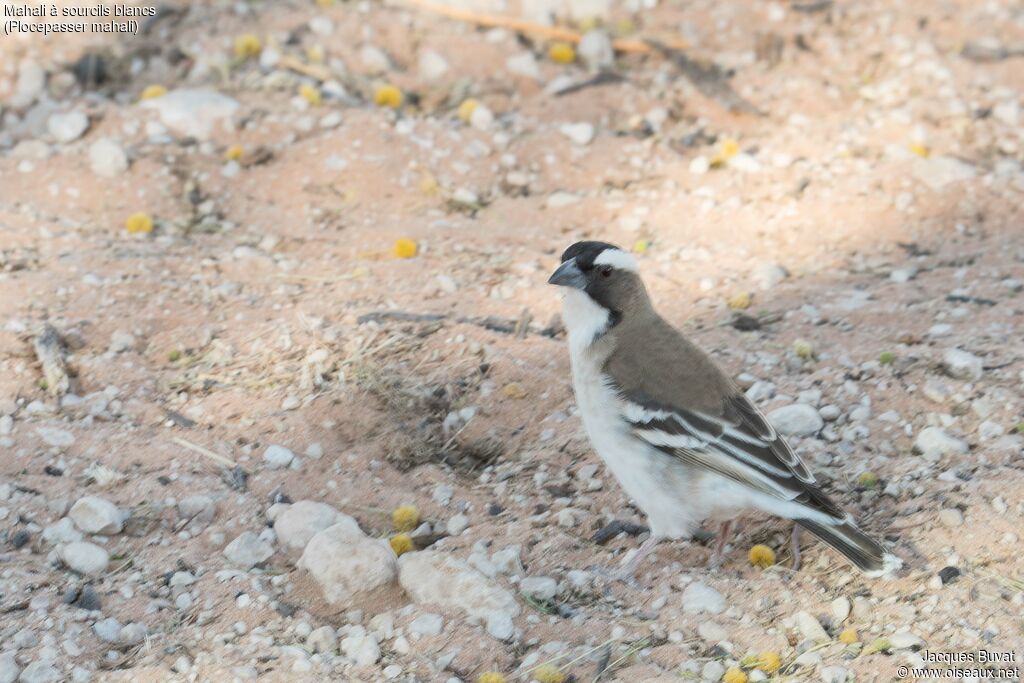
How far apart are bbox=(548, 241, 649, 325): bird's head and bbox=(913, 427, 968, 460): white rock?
46.6 inches

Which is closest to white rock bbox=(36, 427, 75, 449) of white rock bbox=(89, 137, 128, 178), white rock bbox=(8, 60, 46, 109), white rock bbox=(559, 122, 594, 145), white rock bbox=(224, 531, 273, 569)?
white rock bbox=(224, 531, 273, 569)

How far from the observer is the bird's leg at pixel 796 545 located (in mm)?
4333

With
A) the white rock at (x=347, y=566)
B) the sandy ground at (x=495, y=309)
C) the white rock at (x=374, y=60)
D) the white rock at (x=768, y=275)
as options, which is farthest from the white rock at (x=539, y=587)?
the white rock at (x=374, y=60)

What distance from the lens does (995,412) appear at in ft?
16.0

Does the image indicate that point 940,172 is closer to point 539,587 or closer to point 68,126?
point 539,587

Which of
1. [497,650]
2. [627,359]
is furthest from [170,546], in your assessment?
[627,359]

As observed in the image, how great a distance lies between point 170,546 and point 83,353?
57.2 inches

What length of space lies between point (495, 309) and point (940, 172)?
2776 millimetres

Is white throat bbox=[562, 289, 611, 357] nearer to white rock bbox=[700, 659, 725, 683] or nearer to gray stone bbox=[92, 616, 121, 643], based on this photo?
white rock bbox=[700, 659, 725, 683]

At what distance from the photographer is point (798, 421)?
16.4 ft

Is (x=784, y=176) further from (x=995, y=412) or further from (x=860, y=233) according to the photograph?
(x=995, y=412)

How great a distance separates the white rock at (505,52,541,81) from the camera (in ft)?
26.2

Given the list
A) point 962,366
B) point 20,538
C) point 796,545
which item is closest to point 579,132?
point 962,366

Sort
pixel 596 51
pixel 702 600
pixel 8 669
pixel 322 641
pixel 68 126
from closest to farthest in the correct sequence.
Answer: pixel 8 669 → pixel 322 641 → pixel 702 600 → pixel 68 126 → pixel 596 51
